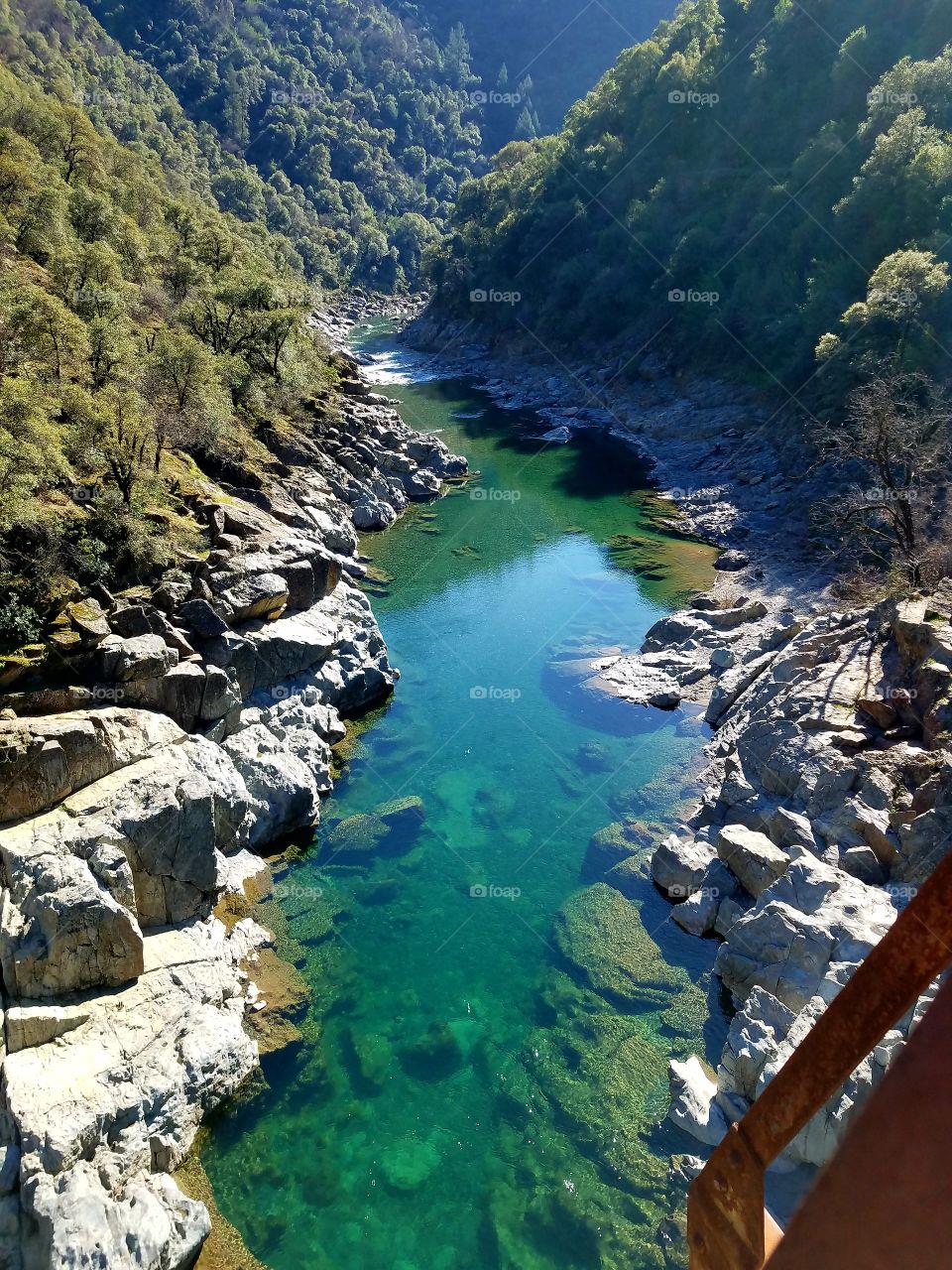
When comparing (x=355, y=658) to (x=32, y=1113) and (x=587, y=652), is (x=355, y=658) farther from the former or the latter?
(x=32, y=1113)

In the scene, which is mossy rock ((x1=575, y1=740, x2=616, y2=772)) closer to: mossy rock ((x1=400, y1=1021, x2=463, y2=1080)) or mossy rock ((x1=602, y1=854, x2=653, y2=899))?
mossy rock ((x1=602, y1=854, x2=653, y2=899))

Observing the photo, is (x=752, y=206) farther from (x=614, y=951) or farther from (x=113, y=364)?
(x=614, y=951)

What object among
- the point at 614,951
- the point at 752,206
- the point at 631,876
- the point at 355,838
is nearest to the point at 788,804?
the point at 631,876

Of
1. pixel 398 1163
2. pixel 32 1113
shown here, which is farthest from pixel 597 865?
pixel 32 1113

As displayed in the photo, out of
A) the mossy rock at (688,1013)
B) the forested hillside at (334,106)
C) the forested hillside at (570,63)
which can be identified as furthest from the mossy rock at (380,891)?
the forested hillside at (570,63)

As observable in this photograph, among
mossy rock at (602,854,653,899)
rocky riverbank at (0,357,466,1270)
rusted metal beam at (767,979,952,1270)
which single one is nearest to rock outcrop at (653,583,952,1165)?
mossy rock at (602,854,653,899)
